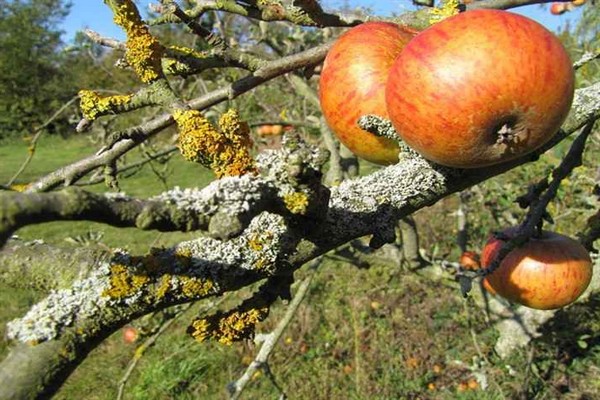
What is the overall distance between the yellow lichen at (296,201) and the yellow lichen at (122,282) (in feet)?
0.74

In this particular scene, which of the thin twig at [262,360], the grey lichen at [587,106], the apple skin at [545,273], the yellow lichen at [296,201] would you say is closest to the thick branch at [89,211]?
the yellow lichen at [296,201]

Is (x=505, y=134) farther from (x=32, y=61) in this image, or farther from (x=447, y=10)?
(x=32, y=61)

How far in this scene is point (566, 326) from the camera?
4.14 m

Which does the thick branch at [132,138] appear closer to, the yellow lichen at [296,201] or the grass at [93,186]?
the grass at [93,186]

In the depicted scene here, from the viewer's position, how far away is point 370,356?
14.7 feet

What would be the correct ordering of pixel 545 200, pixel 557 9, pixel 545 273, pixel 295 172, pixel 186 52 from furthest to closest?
1. pixel 557 9
2. pixel 545 273
3. pixel 545 200
4. pixel 186 52
5. pixel 295 172

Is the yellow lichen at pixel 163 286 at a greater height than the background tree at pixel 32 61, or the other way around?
the yellow lichen at pixel 163 286

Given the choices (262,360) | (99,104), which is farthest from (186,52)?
(262,360)

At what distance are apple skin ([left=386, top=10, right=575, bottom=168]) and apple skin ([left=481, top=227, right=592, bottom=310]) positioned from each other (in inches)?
36.4

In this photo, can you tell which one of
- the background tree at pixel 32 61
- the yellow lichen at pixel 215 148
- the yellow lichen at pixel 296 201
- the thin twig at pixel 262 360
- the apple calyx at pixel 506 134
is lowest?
the background tree at pixel 32 61

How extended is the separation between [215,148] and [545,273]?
57.4 inches

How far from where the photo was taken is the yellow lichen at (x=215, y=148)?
780 millimetres

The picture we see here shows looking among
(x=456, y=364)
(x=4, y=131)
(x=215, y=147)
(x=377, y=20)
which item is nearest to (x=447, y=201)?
(x=456, y=364)

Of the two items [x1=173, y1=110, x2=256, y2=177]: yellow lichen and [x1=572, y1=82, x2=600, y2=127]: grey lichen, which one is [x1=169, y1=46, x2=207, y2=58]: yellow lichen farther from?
[x1=572, y1=82, x2=600, y2=127]: grey lichen
